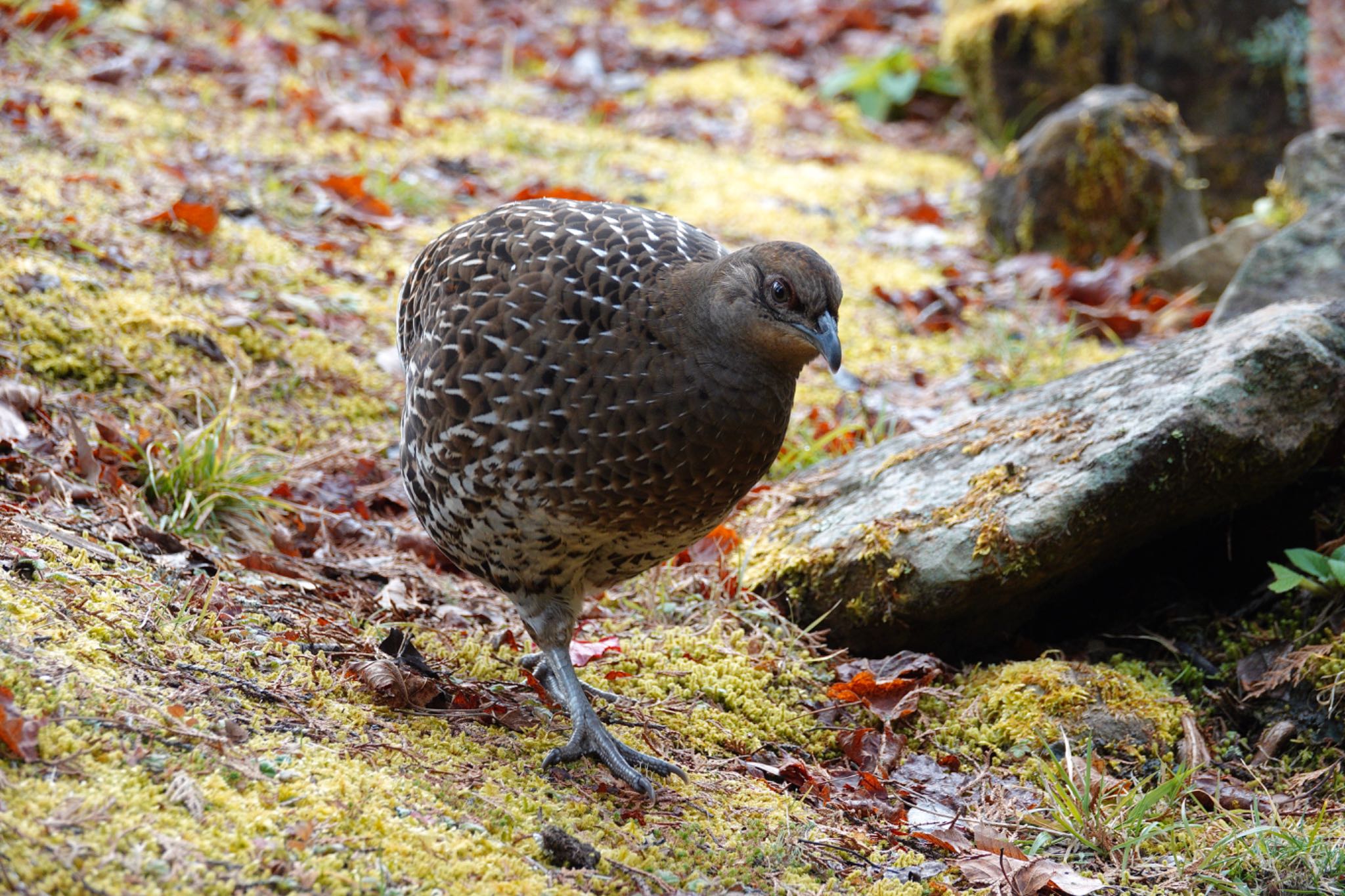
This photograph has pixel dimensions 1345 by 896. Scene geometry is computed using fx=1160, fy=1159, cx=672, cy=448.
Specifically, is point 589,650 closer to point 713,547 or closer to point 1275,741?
point 713,547

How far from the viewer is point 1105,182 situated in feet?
25.7

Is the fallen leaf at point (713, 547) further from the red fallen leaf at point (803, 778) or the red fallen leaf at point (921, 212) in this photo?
the red fallen leaf at point (921, 212)

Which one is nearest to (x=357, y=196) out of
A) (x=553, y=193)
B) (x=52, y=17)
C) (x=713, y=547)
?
(x=553, y=193)

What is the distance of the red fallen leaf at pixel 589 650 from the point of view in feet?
13.9

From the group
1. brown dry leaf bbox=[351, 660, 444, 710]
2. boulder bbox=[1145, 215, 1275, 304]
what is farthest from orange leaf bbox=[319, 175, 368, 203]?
boulder bbox=[1145, 215, 1275, 304]

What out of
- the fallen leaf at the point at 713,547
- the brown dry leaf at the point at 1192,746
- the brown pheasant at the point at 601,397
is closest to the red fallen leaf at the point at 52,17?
the brown pheasant at the point at 601,397

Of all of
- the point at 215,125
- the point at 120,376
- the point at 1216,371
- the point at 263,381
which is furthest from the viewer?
the point at 215,125

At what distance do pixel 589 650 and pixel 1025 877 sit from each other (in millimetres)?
1726

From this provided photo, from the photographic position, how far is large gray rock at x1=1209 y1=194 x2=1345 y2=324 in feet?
17.0

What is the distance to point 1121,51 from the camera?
913 cm

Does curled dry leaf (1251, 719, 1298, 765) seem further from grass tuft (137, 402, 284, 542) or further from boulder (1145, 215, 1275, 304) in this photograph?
boulder (1145, 215, 1275, 304)

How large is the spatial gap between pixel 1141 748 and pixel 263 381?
12.9ft

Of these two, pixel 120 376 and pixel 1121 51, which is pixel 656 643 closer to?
pixel 120 376

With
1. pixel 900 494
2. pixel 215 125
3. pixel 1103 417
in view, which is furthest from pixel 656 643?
pixel 215 125
